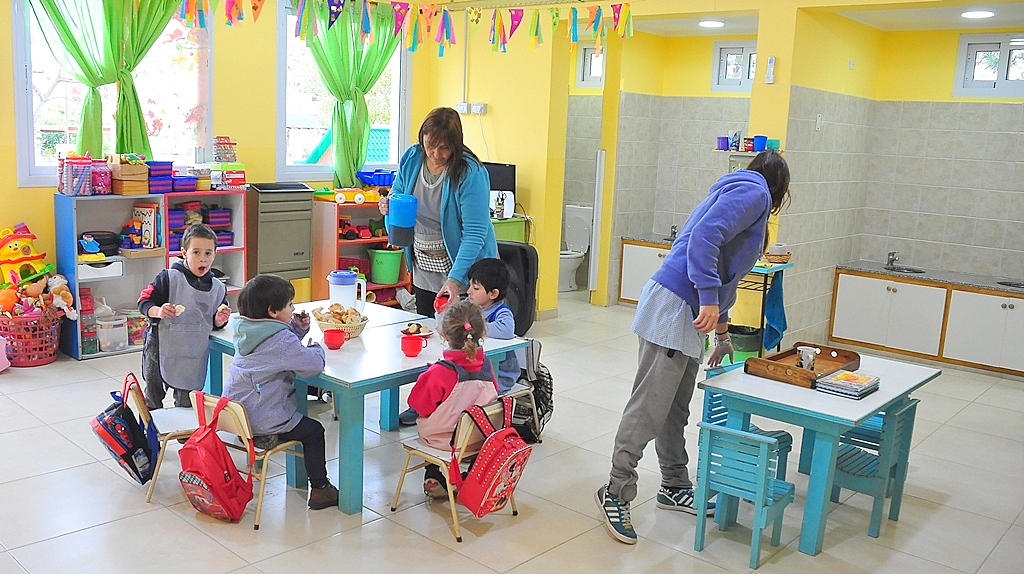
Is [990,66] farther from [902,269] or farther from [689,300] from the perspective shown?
[689,300]

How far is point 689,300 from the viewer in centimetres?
314

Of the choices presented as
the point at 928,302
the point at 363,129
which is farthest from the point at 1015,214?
the point at 363,129

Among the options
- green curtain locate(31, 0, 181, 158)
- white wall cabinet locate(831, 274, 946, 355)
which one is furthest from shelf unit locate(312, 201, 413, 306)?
white wall cabinet locate(831, 274, 946, 355)

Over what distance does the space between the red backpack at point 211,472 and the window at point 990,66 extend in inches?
233

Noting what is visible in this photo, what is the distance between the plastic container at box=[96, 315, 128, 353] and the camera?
5379mm

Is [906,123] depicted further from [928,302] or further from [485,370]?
[485,370]

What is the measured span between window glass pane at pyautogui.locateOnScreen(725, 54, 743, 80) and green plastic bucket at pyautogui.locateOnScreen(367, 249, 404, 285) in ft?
10.8

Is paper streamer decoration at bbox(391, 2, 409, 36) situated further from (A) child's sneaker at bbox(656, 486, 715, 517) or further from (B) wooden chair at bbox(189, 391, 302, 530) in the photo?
(A) child's sneaker at bbox(656, 486, 715, 517)

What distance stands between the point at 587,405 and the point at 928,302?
3.00 metres

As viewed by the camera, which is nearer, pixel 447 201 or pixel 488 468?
pixel 488 468

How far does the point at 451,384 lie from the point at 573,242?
5319 millimetres

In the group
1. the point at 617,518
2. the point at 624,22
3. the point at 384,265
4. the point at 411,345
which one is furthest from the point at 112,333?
the point at 624,22

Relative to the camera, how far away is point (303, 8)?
5859 mm

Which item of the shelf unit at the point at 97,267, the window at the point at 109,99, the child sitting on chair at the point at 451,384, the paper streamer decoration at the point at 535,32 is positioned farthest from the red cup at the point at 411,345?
the paper streamer decoration at the point at 535,32
